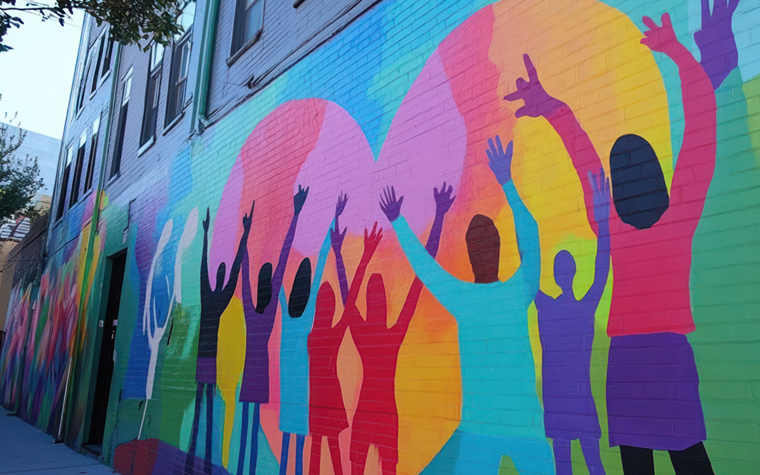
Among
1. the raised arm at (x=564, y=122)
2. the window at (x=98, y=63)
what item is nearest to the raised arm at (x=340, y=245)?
the raised arm at (x=564, y=122)

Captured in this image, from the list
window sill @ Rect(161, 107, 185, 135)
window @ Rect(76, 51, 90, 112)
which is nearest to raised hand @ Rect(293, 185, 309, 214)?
window sill @ Rect(161, 107, 185, 135)

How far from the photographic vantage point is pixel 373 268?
15.0 ft

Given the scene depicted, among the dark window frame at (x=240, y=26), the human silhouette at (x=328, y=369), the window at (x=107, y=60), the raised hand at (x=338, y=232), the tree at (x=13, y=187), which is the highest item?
the window at (x=107, y=60)

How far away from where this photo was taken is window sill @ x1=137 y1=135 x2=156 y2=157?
9.53 m

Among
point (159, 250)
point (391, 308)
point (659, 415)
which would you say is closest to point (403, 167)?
point (391, 308)

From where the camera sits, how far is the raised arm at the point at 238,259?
6.37 m

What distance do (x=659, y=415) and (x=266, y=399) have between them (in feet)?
12.3

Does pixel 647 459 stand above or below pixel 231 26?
below

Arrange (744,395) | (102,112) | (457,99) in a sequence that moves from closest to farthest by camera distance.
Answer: (744,395), (457,99), (102,112)

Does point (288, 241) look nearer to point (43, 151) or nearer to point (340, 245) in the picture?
point (340, 245)

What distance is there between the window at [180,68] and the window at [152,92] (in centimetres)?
71

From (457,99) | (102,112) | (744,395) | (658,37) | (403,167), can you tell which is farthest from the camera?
(102,112)

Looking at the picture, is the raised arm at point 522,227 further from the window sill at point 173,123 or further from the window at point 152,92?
the window at point 152,92

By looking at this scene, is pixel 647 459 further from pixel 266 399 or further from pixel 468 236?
pixel 266 399
